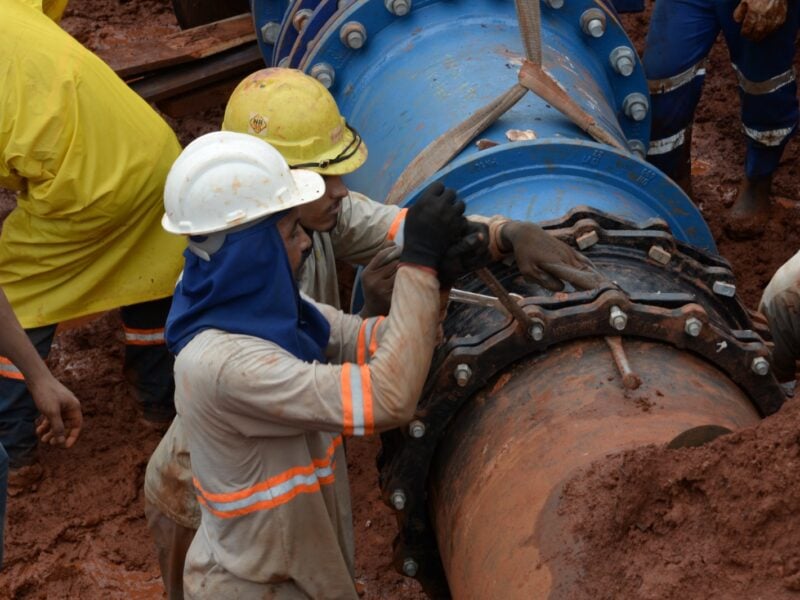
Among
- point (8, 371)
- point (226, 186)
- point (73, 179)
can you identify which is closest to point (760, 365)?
point (226, 186)

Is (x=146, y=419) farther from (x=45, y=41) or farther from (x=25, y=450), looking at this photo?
(x=45, y=41)

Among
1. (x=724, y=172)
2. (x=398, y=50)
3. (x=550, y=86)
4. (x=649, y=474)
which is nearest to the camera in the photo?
(x=649, y=474)

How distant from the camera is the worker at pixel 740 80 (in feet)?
16.0

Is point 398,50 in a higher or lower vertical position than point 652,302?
lower

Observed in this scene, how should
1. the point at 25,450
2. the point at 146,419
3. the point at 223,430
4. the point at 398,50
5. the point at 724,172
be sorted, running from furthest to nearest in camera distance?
Result: the point at 724,172
the point at 146,419
the point at 25,450
the point at 398,50
the point at 223,430

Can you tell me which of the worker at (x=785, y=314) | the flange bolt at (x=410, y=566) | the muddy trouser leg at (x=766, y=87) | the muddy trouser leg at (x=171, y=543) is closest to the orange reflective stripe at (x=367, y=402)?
the flange bolt at (x=410, y=566)

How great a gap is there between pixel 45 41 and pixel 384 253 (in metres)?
1.67

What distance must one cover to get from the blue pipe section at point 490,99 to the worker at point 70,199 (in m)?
0.66

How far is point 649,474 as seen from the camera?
2.14 meters

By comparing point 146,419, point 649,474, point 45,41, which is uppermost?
point 649,474

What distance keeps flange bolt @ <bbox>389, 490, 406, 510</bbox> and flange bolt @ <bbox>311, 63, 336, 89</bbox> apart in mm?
1709

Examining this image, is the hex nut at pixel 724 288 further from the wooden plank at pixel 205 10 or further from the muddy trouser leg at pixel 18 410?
the wooden plank at pixel 205 10

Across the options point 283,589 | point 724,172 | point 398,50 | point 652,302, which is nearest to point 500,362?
point 652,302

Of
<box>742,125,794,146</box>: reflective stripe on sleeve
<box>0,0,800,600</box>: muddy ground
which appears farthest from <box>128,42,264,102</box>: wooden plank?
<box>742,125,794,146</box>: reflective stripe on sleeve
